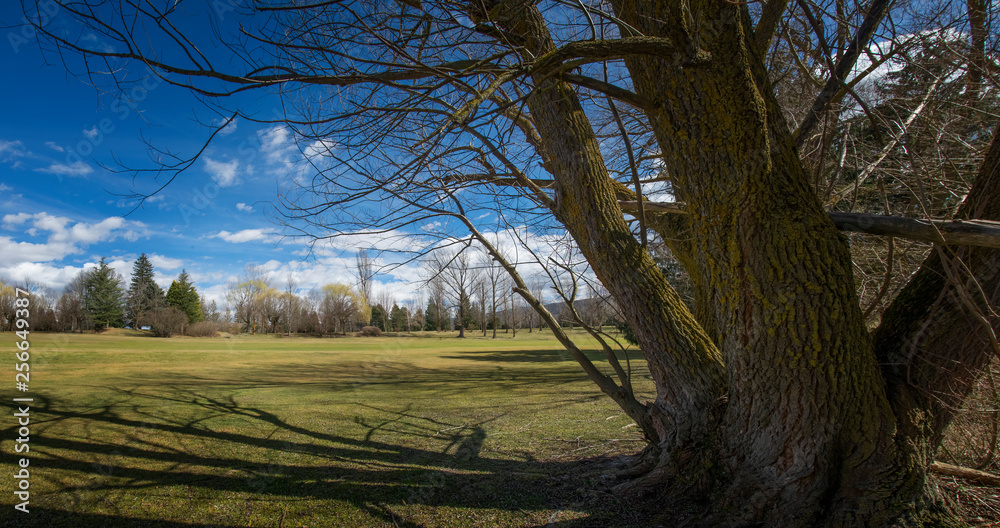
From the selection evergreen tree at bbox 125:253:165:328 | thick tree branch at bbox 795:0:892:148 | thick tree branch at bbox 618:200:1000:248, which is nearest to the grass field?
thick tree branch at bbox 618:200:1000:248

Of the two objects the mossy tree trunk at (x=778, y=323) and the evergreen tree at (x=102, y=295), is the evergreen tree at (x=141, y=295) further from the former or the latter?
the mossy tree trunk at (x=778, y=323)

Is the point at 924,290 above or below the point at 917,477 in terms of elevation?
above

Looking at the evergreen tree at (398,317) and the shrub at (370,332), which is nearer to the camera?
the shrub at (370,332)

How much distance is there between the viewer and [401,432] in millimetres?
5141

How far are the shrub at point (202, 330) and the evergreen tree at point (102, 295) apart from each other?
4570 millimetres

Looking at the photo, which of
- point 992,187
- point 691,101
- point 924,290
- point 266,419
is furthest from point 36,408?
point 992,187

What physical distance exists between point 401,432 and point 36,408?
470 cm

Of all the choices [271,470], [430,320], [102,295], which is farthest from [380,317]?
[271,470]

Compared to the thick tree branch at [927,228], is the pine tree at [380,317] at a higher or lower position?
lower

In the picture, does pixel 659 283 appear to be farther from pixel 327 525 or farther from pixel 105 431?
pixel 105 431

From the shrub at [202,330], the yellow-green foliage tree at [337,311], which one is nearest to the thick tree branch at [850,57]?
the shrub at [202,330]

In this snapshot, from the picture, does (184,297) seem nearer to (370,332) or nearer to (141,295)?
(141,295)

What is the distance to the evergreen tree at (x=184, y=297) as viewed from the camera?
36.6 metres

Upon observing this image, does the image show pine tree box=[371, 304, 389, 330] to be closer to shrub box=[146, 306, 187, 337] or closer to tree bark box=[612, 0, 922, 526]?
shrub box=[146, 306, 187, 337]
